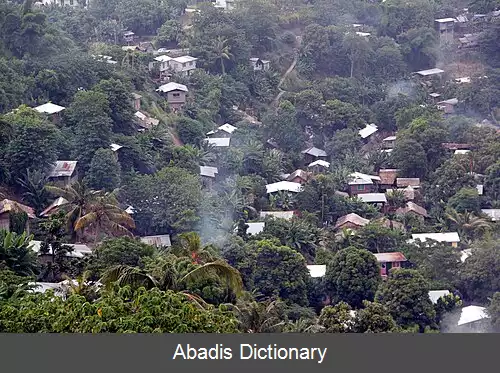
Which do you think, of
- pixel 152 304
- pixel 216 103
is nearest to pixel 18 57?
pixel 216 103

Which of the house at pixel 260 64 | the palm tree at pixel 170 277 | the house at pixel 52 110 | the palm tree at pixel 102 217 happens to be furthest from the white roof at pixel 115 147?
the house at pixel 260 64

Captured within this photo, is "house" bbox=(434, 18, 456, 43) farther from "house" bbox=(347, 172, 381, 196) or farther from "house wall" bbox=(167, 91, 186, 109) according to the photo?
"house" bbox=(347, 172, 381, 196)

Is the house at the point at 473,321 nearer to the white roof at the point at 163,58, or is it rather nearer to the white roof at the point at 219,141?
the white roof at the point at 219,141

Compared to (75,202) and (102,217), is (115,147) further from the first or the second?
(102,217)

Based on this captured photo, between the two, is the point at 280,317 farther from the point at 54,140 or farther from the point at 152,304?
the point at 54,140

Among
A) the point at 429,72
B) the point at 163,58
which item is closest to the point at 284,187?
the point at 163,58
